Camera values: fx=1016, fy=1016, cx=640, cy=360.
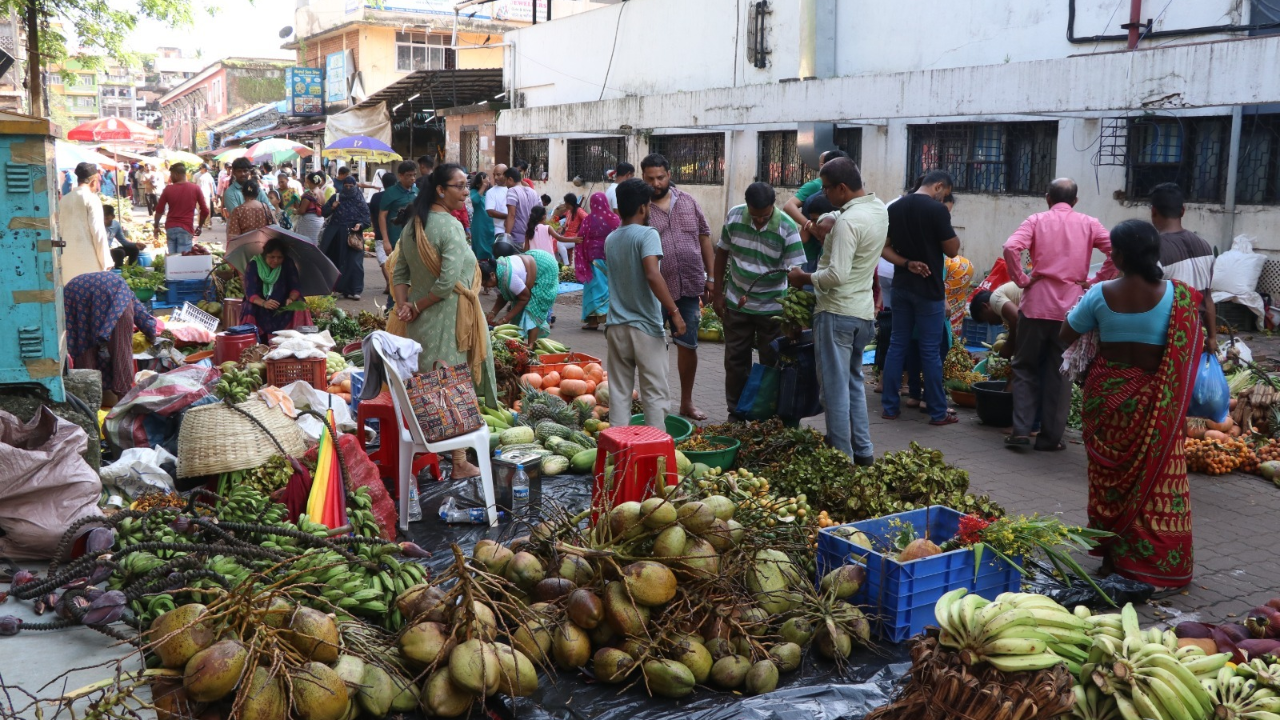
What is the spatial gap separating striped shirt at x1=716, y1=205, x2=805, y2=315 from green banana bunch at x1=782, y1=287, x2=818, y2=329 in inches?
24.5

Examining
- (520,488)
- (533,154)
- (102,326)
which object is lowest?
(520,488)

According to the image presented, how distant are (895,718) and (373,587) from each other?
2.14 m

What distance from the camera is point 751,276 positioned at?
730 centimetres

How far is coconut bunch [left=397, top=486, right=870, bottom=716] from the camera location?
11.7 feet

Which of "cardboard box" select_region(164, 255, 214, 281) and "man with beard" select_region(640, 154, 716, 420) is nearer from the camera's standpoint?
"man with beard" select_region(640, 154, 716, 420)

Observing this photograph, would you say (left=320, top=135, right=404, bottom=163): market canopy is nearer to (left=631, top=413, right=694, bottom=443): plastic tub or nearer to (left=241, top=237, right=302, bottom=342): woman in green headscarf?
(left=241, top=237, right=302, bottom=342): woman in green headscarf

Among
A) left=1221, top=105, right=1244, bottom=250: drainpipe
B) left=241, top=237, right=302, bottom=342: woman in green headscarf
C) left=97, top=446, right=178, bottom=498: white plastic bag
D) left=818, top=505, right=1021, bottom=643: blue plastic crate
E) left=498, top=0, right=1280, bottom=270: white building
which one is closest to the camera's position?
left=818, top=505, right=1021, bottom=643: blue plastic crate

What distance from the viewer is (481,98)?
94.9 feet

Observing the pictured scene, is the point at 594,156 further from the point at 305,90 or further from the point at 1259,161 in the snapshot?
the point at 305,90

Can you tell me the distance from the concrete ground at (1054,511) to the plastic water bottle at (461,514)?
6.68 ft

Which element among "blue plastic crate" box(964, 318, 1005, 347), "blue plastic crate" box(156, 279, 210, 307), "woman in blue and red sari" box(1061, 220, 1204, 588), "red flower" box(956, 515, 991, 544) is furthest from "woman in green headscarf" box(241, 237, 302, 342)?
"blue plastic crate" box(964, 318, 1005, 347)

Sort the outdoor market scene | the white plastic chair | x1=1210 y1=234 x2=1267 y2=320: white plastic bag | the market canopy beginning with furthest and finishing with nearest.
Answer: the market canopy → x1=1210 y1=234 x2=1267 y2=320: white plastic bag → the white plastic chair → the outdoor market scene

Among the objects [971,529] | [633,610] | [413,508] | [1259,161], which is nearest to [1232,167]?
[1259,161]

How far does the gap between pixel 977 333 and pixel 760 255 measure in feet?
14.0
